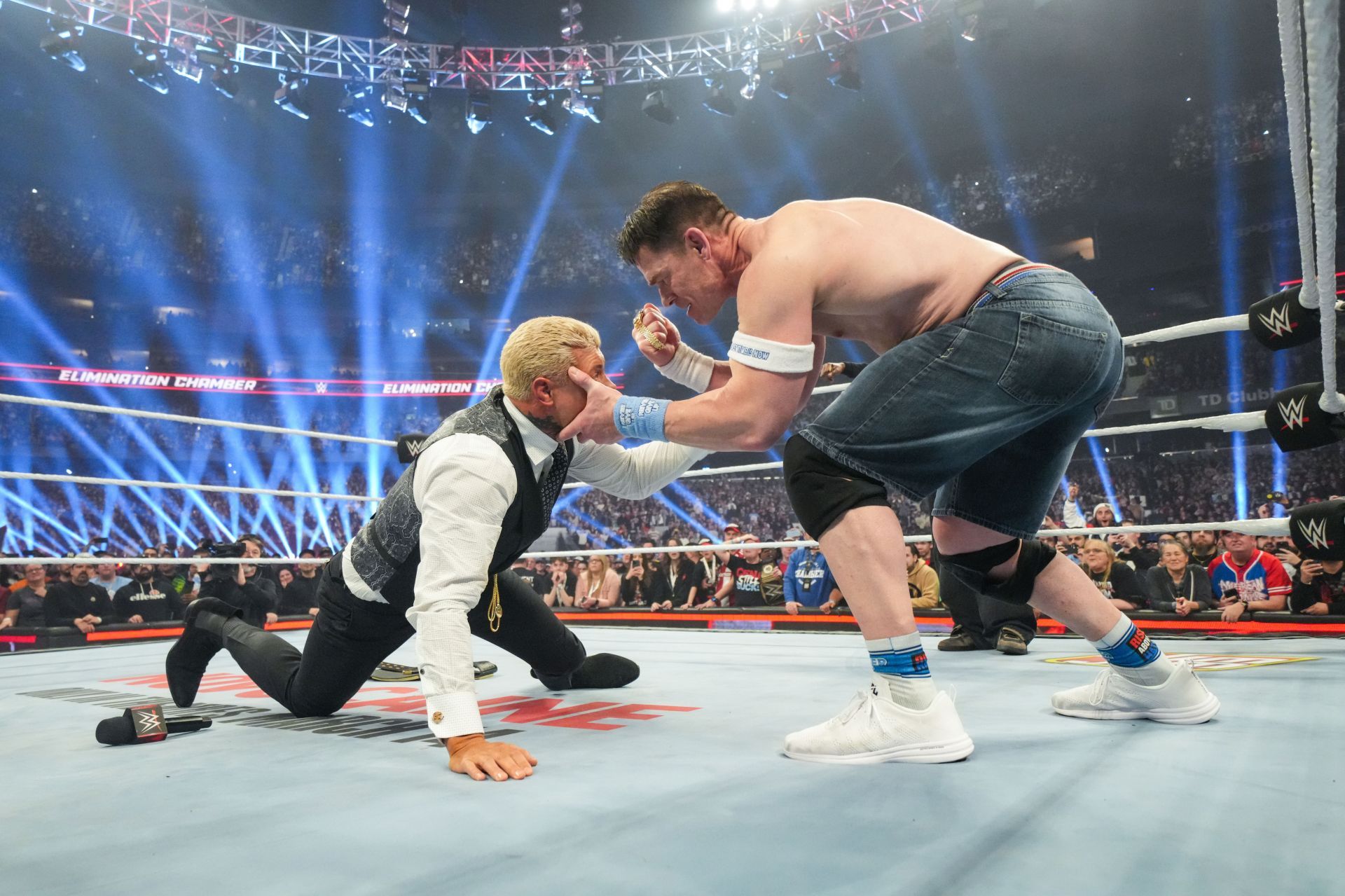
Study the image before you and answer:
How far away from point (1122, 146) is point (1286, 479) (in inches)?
225

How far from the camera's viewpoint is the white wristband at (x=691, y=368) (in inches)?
60.0

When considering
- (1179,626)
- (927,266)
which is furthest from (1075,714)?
(1179,626)

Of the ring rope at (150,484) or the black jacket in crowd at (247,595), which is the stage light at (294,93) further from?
the ring rope at (150,484)

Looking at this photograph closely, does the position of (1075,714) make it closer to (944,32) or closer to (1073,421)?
(1073,421)

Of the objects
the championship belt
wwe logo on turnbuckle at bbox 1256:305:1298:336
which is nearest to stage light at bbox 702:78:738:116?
the championship belt

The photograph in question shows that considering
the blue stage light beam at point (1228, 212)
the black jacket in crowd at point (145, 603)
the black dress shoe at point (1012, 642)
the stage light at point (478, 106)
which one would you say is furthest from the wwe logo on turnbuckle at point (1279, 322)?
the blue stage light beam at point (1228, 212)

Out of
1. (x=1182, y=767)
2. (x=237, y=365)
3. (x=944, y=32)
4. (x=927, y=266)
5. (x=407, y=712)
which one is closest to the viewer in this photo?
(x=1182, y=767)

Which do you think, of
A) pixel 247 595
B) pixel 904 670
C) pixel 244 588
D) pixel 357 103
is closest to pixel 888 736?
pixel 904 670

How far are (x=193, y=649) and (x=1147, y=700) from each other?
1809 millimetres

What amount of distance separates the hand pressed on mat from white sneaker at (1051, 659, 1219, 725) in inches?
34.6

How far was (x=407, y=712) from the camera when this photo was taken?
1649 millimetres

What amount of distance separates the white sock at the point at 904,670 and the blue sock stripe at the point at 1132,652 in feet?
1.22

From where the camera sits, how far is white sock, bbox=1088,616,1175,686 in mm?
1249

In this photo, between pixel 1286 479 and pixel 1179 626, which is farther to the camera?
pixel 1286 479
